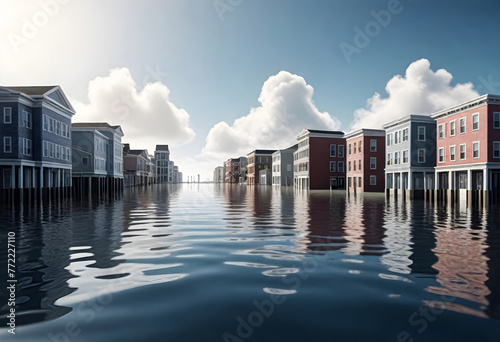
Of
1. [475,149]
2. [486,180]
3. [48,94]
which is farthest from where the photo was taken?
[48,94]

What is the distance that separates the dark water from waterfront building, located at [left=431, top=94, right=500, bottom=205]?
25.8 m

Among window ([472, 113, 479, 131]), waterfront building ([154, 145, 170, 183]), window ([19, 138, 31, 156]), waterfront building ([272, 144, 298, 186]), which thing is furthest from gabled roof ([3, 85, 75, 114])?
waterfront building ([154, 145, 170, 183])

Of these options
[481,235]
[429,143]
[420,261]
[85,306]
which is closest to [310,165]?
[429,143]

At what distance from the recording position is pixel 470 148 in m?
35.2

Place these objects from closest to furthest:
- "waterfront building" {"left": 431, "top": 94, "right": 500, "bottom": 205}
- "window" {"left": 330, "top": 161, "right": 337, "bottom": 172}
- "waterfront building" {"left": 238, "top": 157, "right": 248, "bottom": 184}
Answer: "waterfront building" {"left": 431, "top": 94, "right": 500, "bottom": 205} → "window" {"left": 330, "top": 161, "right": 337, "bottom": 172} → "waterfront building" {"left": 238, "top": 157, "right": 248, "bottom": 184}

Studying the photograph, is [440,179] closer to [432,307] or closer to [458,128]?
[458,128]

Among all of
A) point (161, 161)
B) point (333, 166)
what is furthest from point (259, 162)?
point (161, 161)

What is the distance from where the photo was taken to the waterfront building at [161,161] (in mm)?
165062

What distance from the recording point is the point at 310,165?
70.7 meters

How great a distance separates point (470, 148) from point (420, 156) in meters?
9.70

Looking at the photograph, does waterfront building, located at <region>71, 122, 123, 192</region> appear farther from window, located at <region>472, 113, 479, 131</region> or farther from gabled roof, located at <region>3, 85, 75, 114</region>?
window, located at <region>472, 113, 479, 131</region>

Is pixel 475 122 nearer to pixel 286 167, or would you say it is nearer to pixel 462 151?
pixel 462 151

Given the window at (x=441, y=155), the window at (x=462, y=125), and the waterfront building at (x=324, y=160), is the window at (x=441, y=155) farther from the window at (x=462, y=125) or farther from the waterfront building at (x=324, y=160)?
the waterfront building at (x=324, y=160)

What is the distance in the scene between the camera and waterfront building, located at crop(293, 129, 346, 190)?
232 feet
